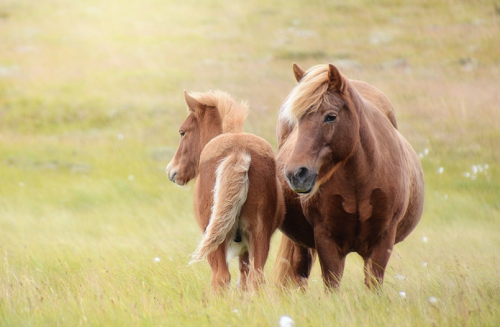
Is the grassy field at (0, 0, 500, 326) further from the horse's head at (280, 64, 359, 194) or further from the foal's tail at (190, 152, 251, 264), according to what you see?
the horse's head at (280, 64, 359, 194)

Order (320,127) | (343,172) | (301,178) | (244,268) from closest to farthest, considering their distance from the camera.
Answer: (301,178) < (320,127) < (343,172) < (244,268)

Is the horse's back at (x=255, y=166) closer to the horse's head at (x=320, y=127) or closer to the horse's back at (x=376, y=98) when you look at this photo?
the horse's head at (x=320, y=127)

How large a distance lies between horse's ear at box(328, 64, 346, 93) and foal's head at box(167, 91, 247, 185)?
4.38ft

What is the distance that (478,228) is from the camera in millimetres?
8461

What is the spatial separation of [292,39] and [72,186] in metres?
17.2

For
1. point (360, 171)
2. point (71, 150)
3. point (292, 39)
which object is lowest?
point (292, 39)

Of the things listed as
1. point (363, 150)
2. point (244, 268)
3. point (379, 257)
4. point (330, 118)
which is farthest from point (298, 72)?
point (244, 268)

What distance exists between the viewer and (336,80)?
3.98 metres

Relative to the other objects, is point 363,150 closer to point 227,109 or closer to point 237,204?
point 237,204

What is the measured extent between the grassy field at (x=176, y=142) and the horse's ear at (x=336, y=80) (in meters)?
1.37

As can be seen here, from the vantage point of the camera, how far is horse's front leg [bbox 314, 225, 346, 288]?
14.5 feet

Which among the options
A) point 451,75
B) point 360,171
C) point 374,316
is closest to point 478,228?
point 360,171

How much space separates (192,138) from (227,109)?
1.50 ft

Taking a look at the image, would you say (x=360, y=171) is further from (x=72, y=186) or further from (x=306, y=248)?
(x=72, y=186)
